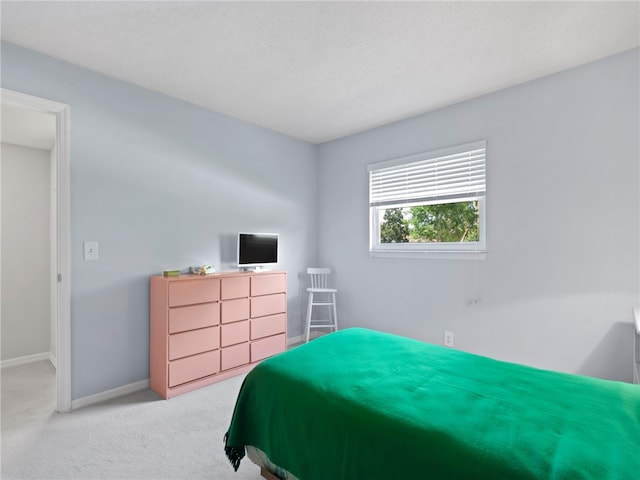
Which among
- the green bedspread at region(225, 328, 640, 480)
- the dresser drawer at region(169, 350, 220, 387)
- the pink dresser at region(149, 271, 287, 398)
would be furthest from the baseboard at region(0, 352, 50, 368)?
the green bedspread at region(225, 328, 640, 480)

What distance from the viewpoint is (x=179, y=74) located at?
8.61ft

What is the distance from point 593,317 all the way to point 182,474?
9.49ft

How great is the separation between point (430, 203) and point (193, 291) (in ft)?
7.96

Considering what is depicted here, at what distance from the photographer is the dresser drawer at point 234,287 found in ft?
9.84

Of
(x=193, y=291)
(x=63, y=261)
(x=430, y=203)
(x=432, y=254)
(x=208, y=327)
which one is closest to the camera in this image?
(x=63, y=261)

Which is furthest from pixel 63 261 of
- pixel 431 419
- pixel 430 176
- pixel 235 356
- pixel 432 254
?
pixel 430 176

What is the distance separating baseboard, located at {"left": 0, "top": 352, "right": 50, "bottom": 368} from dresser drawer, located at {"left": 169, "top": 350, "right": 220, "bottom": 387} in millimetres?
2055

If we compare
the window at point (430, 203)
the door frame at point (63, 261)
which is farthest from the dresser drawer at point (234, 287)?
the window at point (430, 203)

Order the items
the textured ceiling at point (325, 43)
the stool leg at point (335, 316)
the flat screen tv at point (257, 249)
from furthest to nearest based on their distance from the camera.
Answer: the stool leg at point (335, 316) → the flat screen tv at point (257, 249) → the textured ceiling at point (325, 43)

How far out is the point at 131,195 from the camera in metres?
2.78

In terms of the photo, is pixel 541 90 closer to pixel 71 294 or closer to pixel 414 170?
pixel 414 170

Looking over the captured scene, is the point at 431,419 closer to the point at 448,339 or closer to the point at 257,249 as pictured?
the point at 448,339

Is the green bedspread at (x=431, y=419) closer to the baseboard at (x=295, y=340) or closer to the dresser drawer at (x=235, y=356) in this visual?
the dresser drawer at (x=235, y=356)

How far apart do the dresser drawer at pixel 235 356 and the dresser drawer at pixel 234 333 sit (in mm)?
52
